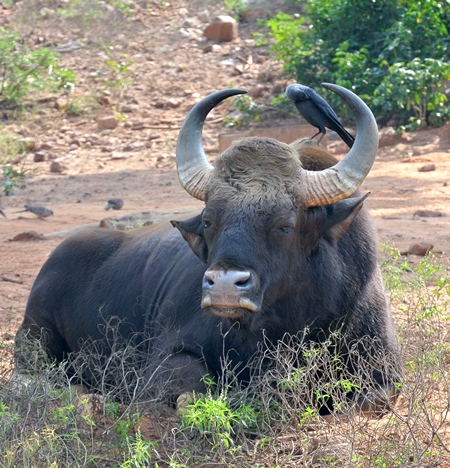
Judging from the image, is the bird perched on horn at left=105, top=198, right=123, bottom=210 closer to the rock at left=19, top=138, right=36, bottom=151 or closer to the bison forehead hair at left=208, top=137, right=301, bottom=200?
the rock at left=19, top=138, right=36, bottom=151

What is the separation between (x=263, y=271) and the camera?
438cm

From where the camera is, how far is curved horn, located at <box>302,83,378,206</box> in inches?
183

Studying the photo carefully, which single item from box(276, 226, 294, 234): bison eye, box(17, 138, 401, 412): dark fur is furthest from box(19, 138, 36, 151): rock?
box(276, 226, 294, 234): bison eye

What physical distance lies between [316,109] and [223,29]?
44.9 ft

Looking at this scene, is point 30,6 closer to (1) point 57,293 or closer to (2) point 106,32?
(2) point 106,32

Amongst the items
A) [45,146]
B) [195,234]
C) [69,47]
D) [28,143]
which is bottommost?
[45,146]

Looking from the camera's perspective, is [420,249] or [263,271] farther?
[420,249]

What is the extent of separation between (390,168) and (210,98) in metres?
8.00

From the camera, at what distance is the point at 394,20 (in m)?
14.7

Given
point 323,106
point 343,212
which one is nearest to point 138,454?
point 343,212

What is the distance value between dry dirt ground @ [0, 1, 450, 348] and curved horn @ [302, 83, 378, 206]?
273cm

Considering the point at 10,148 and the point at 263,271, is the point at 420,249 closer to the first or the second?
the point at 263,271

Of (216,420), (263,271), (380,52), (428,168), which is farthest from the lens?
(380,52)

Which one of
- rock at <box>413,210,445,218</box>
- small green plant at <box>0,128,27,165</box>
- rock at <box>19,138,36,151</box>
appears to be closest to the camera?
rock at <box>413,210,445,218</box>
